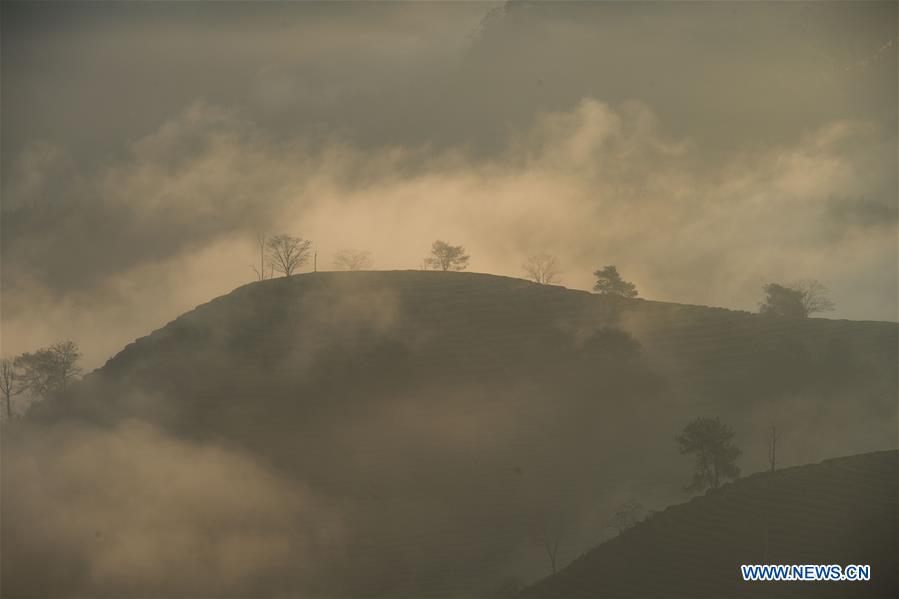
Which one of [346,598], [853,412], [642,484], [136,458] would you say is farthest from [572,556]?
[136,458]

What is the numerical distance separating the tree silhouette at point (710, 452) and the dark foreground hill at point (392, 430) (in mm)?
8453

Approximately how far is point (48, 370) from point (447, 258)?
196 feet

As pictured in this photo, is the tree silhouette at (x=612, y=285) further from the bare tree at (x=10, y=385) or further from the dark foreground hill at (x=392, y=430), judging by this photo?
the bare tree at (x=10, y=385)

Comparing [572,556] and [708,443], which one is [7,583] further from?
[708,443]

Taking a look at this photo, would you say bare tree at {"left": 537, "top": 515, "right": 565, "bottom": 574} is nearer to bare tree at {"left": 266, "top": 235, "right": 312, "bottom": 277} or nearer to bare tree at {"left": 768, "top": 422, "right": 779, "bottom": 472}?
bare tree at {"left": 768, "top": 422, "right": 779, "bottom": 472}

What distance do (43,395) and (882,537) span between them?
114504mm

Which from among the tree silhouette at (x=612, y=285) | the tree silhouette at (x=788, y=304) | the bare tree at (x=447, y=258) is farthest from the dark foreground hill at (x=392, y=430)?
the bare tree at (x=447, y=258)

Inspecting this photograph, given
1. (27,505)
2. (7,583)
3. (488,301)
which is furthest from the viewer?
(488,301)

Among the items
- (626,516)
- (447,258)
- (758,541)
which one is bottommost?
(758,541)

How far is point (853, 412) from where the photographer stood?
104m

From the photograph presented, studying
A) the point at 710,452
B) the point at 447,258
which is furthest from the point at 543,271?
the point at 710,452

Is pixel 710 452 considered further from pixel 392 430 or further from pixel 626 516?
pixel 392 430

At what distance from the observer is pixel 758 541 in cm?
5378

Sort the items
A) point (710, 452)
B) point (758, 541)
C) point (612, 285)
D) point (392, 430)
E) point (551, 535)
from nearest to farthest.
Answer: point (758, 541) → point (710, 452) → point (551, 535) → point (392, 430) → point (612, 285)
